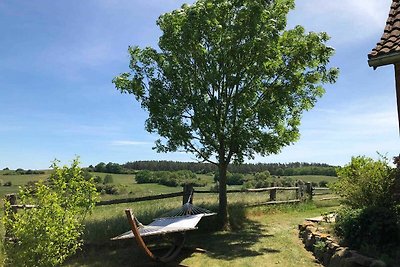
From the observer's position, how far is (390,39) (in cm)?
788

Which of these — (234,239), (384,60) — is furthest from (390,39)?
(234,239)

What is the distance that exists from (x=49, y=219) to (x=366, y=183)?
785 centimetres

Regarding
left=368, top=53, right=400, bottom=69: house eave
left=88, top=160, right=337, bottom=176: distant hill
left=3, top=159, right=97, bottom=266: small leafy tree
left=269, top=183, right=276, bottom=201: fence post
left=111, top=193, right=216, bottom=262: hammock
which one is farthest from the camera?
left=88, top=160, right=337, bottom=176: distant hill

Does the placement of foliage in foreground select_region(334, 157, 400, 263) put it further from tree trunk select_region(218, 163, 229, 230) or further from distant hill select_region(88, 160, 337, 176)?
distant hill select_region(88, 160, 337, 176)

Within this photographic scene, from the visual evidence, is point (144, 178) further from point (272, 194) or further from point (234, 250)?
point (234, 250)

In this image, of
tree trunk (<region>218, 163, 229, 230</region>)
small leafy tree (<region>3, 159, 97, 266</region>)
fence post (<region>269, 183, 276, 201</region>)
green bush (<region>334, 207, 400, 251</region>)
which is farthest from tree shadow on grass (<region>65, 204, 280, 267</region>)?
fence post (<region>269, 183, 276, 201</region>)

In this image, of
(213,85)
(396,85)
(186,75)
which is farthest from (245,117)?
(396,85)

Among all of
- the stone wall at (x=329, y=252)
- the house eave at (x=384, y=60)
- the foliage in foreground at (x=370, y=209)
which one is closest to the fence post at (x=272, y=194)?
the stone wall at (x=329, y=252)

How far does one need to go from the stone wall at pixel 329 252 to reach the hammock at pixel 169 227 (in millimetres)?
3018

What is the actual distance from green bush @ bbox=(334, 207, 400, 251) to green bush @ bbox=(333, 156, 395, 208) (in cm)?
72

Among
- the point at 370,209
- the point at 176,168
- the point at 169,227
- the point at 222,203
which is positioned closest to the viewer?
the point at 370,209

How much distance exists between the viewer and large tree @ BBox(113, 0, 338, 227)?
476 inches

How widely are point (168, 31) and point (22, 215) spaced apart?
26.4 ft

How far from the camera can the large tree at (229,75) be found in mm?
12086
